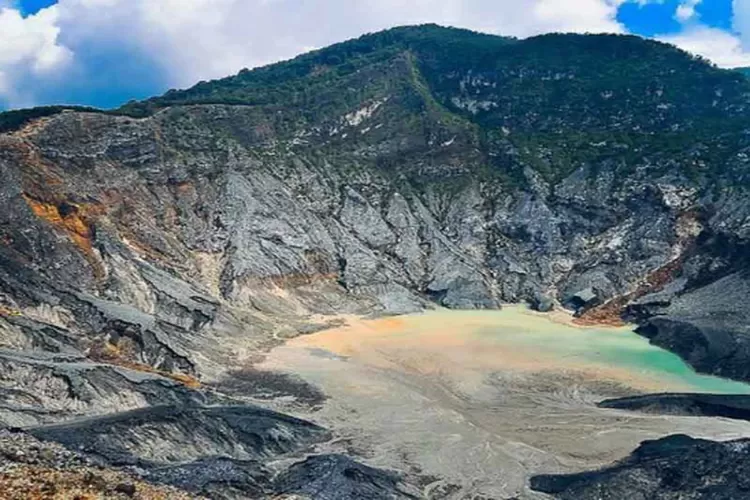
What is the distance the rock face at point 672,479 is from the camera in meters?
32.5

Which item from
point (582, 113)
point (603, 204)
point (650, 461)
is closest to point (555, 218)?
point (603, 204)

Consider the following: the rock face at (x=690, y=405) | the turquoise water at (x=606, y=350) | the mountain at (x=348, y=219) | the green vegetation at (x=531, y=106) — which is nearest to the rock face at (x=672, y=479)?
the mountain at (x=348, y=219)

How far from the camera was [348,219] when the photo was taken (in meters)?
90.2

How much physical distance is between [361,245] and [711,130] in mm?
46951

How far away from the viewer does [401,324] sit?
7288cm

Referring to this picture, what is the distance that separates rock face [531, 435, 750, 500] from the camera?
32.5m

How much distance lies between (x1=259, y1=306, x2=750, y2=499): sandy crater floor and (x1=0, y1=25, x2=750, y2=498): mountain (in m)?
3.08

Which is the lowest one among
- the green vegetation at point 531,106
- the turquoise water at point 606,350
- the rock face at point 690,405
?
the rock face at point 690,405

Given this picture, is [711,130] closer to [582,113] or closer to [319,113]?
[582,113]

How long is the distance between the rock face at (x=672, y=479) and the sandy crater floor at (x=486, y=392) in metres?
1.80

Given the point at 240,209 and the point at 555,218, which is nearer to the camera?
the point at 240,209

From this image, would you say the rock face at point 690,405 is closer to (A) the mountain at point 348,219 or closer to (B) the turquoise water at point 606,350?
(B) the turquoise water at point 606,350

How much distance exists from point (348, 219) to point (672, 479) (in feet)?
197

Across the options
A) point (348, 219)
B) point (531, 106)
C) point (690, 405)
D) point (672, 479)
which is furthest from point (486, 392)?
point (531, 106)
